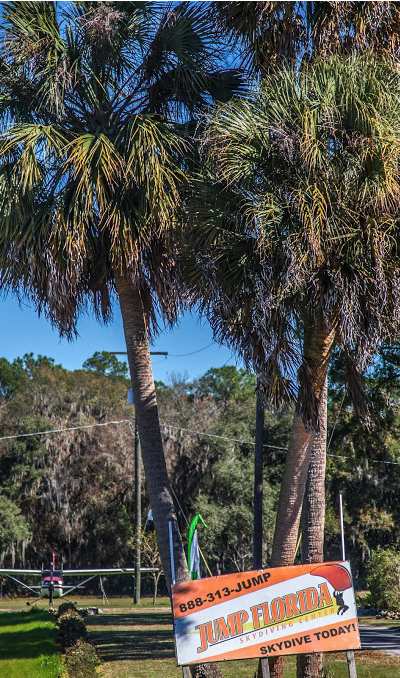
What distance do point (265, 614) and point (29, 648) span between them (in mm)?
5490

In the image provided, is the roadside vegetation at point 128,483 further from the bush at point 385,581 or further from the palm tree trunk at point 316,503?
the palm tree trunk at point 316,503

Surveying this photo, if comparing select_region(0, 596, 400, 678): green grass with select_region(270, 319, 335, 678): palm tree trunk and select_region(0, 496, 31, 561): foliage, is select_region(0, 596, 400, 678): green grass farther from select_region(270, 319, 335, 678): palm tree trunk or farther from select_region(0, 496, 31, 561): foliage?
select_region(0, 496, 31, 561): foliage

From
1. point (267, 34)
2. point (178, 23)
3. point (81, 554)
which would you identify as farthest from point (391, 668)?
point (81, 554)

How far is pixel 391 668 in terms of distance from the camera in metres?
9.63

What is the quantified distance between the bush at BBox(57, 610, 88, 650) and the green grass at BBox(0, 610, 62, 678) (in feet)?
0.56

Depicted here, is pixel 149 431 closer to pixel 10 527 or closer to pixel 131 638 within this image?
pixel 131 638

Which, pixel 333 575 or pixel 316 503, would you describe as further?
pixel 316 503

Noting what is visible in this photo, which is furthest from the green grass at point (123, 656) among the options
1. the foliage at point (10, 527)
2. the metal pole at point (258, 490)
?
the foliage at point (10, 527)

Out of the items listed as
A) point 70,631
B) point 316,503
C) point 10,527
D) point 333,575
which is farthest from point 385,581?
point 10,527

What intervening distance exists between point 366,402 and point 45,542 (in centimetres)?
2745

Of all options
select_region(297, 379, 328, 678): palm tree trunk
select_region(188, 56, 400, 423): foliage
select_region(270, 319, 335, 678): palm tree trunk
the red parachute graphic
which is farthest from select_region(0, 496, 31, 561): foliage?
the red parachute graphic

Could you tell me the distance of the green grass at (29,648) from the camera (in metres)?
8.86

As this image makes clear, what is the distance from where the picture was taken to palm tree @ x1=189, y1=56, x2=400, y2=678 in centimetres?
700

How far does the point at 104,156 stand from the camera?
8.18 m
